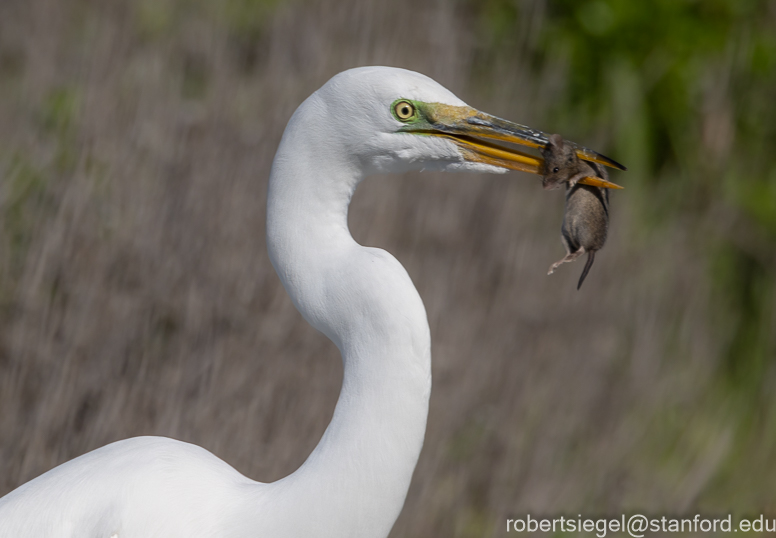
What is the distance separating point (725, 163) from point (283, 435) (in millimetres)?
2716

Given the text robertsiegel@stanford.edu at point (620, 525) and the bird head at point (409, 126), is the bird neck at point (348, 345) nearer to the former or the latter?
the bird head at point (409, 126)

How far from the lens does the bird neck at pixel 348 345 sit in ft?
3.29

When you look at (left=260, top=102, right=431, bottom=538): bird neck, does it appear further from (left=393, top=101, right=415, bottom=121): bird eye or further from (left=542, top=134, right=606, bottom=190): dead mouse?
(left=542, top=134, right=606, bottom=190): dead mouse

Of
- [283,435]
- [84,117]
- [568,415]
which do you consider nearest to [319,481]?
[283,435]

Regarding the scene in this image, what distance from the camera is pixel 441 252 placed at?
9.41ft

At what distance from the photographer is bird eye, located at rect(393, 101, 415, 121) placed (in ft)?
3.59

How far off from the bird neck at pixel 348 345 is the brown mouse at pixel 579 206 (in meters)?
0.30

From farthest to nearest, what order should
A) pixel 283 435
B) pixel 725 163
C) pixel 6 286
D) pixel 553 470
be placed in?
pixel 725 163 → pixel 553 470 → pixel 283 435 → pixel 6 286

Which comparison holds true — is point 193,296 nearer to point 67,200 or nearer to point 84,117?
point 67,200

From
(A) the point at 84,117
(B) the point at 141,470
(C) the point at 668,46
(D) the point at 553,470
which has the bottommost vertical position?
(D) the point at 553,470

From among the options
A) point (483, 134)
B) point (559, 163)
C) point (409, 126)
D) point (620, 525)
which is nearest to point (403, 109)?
point (409, 126)

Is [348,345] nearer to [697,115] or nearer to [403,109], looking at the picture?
[403,109]

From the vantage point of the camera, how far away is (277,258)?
1.11 m

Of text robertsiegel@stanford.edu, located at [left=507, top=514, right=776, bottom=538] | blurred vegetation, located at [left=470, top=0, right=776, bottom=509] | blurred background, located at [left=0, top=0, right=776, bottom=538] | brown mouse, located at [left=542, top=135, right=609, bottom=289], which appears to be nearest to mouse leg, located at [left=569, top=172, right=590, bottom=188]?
brown mouse, located at [left=542, top=135, right=609, bottom=289]
